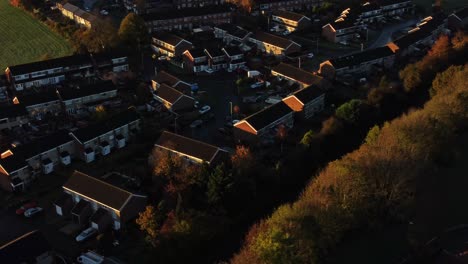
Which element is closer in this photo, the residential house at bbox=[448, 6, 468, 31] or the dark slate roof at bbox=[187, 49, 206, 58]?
the dark slate roof at bbox=[187, 49, 206, 58]

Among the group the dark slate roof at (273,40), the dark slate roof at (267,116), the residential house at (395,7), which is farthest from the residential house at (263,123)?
the residential house at (395,7)

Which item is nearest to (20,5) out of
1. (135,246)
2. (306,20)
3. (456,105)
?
(306,20)

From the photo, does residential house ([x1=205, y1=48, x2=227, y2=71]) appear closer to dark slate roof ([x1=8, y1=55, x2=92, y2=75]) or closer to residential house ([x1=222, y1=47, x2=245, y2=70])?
residential house ([x1=222, y1=47, x2=245, y2=70])

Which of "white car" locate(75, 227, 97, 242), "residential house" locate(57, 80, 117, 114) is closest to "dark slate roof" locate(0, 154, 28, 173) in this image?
"white car" locate(75, 227, 97, 242)

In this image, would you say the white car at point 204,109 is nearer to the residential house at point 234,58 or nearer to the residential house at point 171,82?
the residential house at point 171,82

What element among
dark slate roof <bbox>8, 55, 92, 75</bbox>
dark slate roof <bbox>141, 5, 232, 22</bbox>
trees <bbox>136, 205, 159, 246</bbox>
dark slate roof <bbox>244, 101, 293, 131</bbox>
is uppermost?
dark slate roof <bbox>141, 5, 232, 22</bbox>

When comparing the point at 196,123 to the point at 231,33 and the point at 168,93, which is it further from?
the point at 231,33
